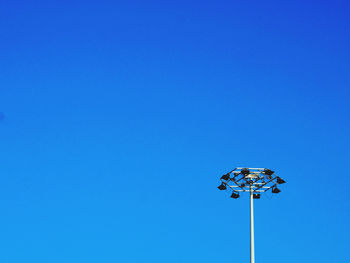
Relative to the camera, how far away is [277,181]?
56.8m

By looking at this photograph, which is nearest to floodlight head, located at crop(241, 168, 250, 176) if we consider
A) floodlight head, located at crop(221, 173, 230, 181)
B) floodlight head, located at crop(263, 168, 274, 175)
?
floodlight head, located at crop(221, 173, 230, 181)

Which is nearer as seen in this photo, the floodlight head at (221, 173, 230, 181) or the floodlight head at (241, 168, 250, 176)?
the floodlight head at (241, 168, 250, 176)

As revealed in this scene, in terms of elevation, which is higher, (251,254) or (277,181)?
(277,181)

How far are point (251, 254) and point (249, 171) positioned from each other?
15.8 ft

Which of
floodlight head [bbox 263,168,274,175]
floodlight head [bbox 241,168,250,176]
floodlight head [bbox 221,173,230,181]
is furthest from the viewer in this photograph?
floodlight head [bbox 221,173,230,181]

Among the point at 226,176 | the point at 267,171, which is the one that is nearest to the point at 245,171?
the point at 226,176

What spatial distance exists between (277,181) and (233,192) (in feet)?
8.88

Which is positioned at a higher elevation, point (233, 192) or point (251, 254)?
point (233, 192)

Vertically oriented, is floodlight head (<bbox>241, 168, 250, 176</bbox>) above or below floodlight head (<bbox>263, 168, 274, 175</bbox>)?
below

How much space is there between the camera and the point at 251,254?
181ft

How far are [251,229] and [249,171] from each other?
3.36 metres

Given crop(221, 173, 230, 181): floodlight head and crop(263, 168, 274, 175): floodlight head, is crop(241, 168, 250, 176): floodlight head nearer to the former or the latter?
crop(221, 173, 230, 181): floodlight head

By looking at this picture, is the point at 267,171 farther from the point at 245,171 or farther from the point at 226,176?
the point at 226,176

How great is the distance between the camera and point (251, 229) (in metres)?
56.0
